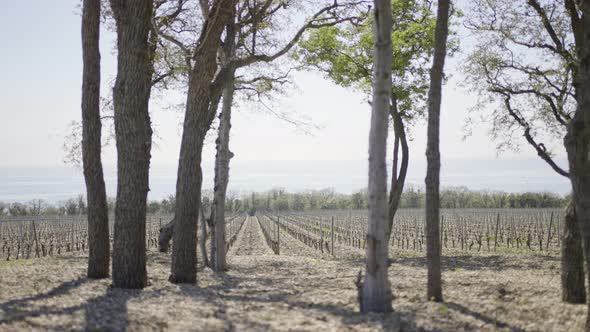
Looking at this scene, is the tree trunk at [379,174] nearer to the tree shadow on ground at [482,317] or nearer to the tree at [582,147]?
the tree shadow on ground at [482,317]

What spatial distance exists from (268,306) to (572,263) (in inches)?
173

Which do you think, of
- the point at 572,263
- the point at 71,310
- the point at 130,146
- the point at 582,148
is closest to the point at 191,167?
the point at 130,146

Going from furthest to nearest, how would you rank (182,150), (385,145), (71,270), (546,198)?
(546,198) → (71,270) → (182,150) → (385,145)

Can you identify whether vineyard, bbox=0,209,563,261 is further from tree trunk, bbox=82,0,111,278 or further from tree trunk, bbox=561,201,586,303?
tree trunk, bbox=561,201,586,303

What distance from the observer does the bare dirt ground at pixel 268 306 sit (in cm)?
605

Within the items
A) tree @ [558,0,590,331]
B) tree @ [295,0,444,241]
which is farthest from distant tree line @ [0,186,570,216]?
tree @ [558,0,590,331]

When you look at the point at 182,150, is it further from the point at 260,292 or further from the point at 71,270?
the point at 71,270

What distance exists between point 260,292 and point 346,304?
1926mm

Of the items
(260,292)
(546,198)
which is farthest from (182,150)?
(546,198)

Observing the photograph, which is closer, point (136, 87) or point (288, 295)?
point (288, 295)

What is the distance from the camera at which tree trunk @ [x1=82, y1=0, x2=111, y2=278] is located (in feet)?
31.2

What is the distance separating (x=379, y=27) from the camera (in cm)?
657

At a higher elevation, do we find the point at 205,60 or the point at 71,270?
the point at 205,60

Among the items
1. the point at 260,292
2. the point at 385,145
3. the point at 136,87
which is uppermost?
the point at 136,87
